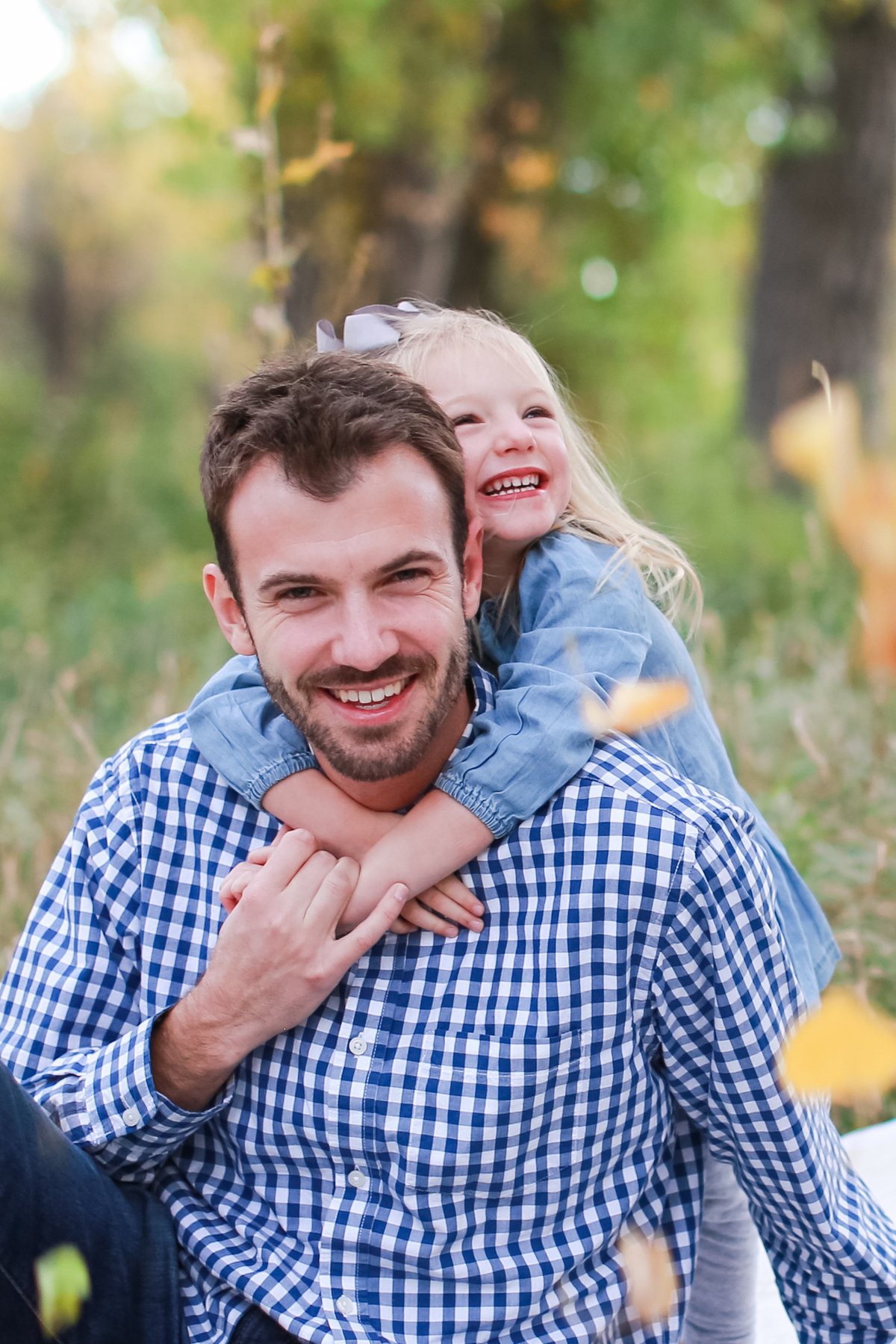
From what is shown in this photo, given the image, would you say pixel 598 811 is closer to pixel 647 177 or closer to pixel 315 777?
pixel 315 777

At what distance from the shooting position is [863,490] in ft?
1.85

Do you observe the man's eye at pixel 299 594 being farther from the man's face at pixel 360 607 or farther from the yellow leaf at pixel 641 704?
the yellow leaf at pixel 641 704

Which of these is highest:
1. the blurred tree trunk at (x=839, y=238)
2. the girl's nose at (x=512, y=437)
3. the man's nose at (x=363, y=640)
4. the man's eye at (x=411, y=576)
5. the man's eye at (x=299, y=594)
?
the blurred tree trunk at (x=839, y=238)

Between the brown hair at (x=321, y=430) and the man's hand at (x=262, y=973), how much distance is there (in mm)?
470

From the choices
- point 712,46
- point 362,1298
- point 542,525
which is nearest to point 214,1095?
point 362,1298

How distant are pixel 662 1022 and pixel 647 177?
9181mm

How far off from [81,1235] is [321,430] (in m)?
1.09

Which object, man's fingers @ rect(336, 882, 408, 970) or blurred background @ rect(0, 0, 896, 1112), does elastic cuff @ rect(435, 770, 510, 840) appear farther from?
blurred background @ rect(0, 0, 896, 1112)

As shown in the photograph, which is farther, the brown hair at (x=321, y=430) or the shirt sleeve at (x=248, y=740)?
the shirt sleeve at (x=248, y=740)

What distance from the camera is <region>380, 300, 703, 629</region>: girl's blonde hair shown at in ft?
7.16

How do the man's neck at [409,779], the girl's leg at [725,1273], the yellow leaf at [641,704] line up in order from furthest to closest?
1. the girl's leg at [725,1273]
2. the man's neck at [409,779]
3. the yellow leaf at [641,704]

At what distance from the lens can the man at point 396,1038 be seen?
1585 mm

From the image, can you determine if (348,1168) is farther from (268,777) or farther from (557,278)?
(557,278)

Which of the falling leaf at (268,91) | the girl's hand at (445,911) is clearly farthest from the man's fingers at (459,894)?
the falling leaf at (268,91)
